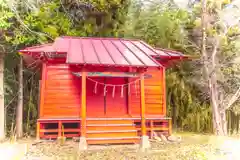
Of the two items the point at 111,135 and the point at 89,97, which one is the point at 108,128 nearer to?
the point at 111,135

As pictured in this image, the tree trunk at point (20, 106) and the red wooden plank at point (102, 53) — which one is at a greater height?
the red wooden plank at point (102, 53)

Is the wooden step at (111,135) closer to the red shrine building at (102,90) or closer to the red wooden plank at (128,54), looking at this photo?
the red shrine building at (102,90)

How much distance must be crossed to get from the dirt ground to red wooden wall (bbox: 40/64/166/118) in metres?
1.57

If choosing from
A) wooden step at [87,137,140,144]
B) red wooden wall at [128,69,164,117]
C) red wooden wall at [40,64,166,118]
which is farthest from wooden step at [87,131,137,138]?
red wooden wall at [128,69,164,117]

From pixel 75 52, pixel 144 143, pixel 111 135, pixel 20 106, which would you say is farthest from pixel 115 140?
pixel 20 106

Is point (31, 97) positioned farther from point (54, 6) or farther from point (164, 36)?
point (164, 36)

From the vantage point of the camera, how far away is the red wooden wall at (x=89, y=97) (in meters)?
10.3

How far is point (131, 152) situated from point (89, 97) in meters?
3.38

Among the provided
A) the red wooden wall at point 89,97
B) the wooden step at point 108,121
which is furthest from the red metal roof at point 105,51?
the wooden step at point 108,121

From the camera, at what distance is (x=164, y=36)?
13516 mm

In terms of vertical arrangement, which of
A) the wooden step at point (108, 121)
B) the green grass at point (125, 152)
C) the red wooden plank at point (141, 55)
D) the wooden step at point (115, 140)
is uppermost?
the red wooden plank at point (141, 55)

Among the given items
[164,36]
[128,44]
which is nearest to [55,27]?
[128,44]

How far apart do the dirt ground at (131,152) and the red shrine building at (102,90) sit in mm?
515

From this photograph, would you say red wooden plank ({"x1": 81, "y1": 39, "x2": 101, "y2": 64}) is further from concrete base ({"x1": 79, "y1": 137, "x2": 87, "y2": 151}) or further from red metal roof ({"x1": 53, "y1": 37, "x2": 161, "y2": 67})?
concrete base ({"x1": 79, "y1": 137, "x2": 87, "y2": 151})
